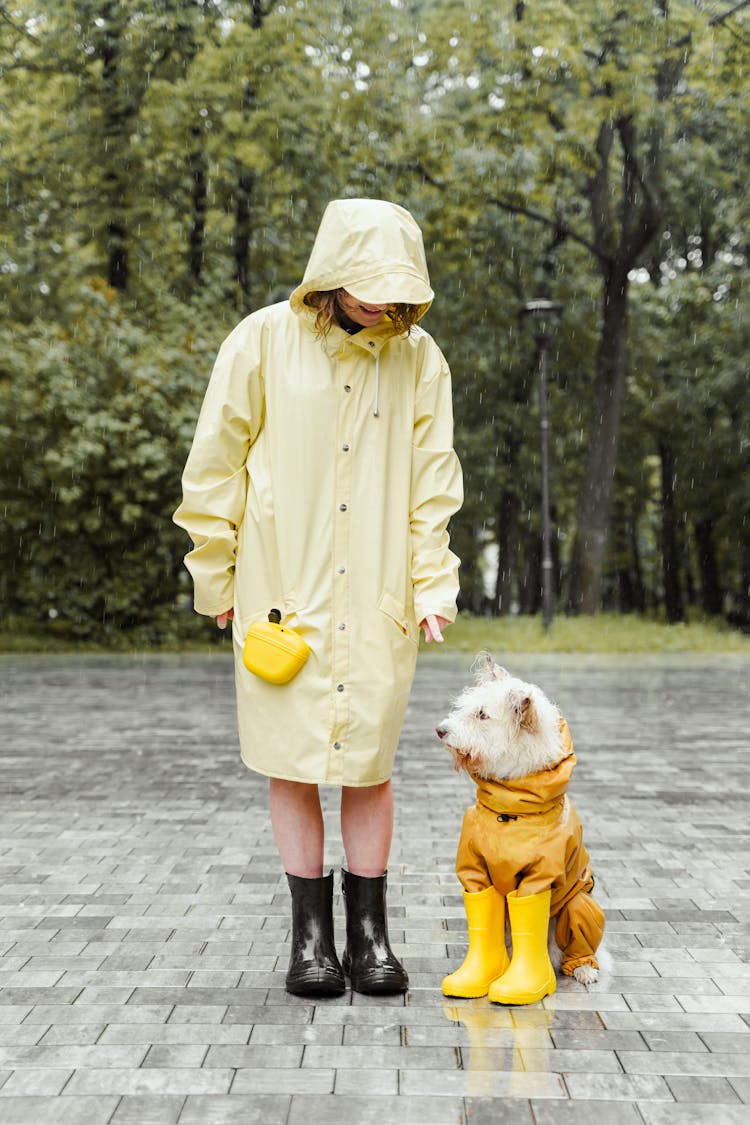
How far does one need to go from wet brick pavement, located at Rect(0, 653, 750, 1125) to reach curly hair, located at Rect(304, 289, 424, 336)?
6.31 feet

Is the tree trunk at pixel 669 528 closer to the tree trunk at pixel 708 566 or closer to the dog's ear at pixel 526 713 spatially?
the tree trunk at pixel 708 566

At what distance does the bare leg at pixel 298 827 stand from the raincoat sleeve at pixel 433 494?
0.64m

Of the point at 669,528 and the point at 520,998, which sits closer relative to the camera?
the point at 520,998

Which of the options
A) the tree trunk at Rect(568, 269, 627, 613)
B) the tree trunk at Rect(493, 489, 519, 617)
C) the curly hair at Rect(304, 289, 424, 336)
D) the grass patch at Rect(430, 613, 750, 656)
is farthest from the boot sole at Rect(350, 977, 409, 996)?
the tree trunk at Rect(493, 489, 519, 617)

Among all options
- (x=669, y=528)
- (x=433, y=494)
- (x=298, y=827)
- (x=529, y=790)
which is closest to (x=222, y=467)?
(x=433, y=494)

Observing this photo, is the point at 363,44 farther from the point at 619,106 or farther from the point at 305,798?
the point at 305,798

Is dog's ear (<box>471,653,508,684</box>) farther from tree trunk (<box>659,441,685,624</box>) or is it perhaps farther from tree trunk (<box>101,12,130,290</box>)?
tree trunk (<box>659,441,685,624</box>)

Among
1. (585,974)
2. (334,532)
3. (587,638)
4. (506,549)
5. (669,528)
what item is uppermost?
(334,532)

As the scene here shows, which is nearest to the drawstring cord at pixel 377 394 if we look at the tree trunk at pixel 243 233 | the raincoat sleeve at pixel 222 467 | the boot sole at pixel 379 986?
the raincoat sleeve at pixel 222 467

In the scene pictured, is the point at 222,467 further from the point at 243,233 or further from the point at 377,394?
the point at 243,233

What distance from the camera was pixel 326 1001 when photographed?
345cm

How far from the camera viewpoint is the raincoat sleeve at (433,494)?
3.55m

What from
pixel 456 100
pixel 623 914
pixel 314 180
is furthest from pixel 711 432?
pixel 623 914

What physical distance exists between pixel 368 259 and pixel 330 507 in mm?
702
